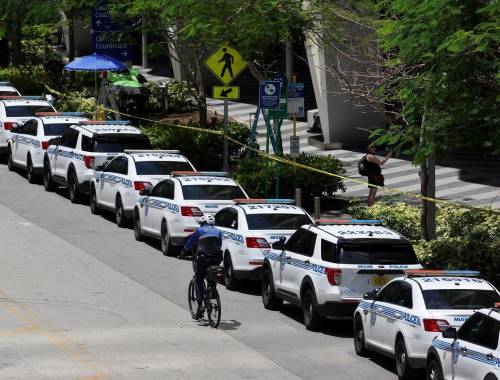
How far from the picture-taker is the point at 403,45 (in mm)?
20031

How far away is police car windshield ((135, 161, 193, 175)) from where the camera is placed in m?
29.0

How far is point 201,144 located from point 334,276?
1675 cm

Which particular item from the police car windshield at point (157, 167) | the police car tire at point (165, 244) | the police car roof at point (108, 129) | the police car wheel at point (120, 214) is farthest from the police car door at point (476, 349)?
the police car roof at point (108, 129)

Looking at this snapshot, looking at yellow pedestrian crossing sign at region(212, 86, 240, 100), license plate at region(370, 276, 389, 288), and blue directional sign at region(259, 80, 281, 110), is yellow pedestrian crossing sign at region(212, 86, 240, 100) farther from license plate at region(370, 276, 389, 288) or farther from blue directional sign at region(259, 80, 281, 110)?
license plate at region(370, 276, 389, 288)

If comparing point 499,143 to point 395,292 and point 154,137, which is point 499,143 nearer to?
point 395,292

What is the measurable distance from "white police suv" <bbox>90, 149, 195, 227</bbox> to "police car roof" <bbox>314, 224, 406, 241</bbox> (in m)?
8.97

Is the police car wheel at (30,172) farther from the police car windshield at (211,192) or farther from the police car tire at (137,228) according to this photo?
the police car windshield at (211,192)

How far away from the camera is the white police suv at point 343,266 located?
1934cm

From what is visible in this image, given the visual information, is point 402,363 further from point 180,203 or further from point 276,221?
point 180,203

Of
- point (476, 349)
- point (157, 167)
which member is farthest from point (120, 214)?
point (476, 349)

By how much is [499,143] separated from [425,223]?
515cm

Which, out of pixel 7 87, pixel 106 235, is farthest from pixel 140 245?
pixel 7 87

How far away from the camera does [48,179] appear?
3425 centimetres

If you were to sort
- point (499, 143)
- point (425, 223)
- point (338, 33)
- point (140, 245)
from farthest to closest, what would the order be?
point (338, 33)
point (140, 245)
point (425, 223)
point (499, 143)
